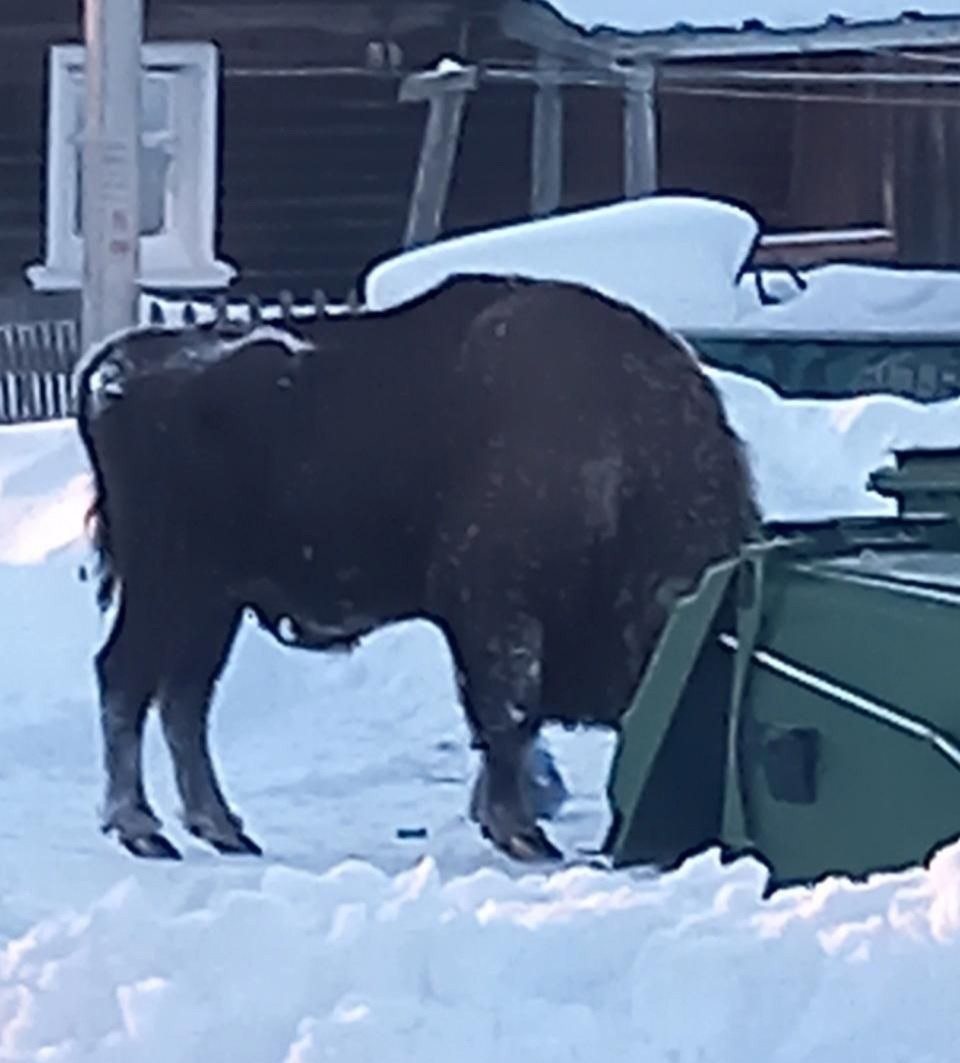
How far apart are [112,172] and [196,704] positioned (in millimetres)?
3732

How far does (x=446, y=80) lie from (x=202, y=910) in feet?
38.5

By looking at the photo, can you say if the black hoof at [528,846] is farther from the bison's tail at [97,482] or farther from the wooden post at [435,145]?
the wooden post at [435,145]

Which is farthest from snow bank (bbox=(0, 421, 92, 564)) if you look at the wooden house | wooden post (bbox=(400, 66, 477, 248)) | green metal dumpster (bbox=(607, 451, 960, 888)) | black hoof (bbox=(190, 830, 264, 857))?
the wooden house

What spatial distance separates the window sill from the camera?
712 inches

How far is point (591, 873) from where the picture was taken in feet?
18.5

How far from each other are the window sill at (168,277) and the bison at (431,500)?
9.97m

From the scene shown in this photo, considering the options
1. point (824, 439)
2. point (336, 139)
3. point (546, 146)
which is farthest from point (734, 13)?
point (824, 439)

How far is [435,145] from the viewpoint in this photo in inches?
670

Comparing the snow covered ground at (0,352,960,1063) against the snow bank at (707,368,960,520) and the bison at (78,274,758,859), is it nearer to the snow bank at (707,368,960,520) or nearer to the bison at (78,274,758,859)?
the bison at (78,274,758,859)

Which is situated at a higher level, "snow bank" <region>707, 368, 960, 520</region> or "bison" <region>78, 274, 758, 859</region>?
"bison" <region>78, 274, 758, 859</region>

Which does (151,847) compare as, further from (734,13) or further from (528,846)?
(734,13)

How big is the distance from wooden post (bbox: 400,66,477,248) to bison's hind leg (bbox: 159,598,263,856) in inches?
345

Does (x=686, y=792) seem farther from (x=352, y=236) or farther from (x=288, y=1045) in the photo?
(x=352, y=236)

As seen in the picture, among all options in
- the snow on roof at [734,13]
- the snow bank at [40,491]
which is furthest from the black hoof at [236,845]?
the snow on roof at [734,13]
